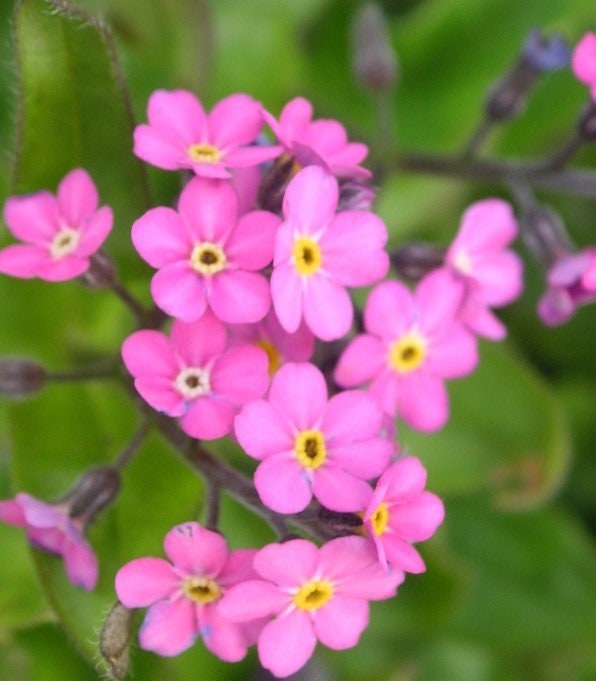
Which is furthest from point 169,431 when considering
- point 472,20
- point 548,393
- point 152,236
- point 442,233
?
point 472,20

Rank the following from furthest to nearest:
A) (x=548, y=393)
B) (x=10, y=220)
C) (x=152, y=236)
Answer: (x=548, y=393)
(x=10, y=220)
(x=152, y=236)

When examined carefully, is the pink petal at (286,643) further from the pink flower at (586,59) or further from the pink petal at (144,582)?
the pink flower at (586,59)

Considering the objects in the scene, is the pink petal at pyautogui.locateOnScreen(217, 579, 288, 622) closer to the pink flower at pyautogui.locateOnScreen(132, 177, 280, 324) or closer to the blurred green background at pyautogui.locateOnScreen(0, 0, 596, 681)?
the blurred green background at pyautogui.locateOnScreen(0, 0, 596, 681)

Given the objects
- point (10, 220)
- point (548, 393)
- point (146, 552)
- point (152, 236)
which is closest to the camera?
point (152, 236)

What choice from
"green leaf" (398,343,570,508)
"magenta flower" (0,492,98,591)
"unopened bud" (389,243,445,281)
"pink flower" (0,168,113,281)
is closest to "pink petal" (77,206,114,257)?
"pink flower" (0,168,113,281)

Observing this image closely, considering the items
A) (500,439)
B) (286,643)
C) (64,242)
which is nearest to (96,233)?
(64,242)

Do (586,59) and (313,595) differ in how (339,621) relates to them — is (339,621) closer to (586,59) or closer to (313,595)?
(313,595)

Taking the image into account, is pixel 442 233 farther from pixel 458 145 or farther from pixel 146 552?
pixel 146 552

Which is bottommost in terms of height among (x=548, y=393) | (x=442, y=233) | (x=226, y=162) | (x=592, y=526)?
(x=592, y=526)

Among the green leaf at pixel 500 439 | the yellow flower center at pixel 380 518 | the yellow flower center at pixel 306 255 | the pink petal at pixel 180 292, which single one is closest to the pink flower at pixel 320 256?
the yellow flower center at pixel 306 255
